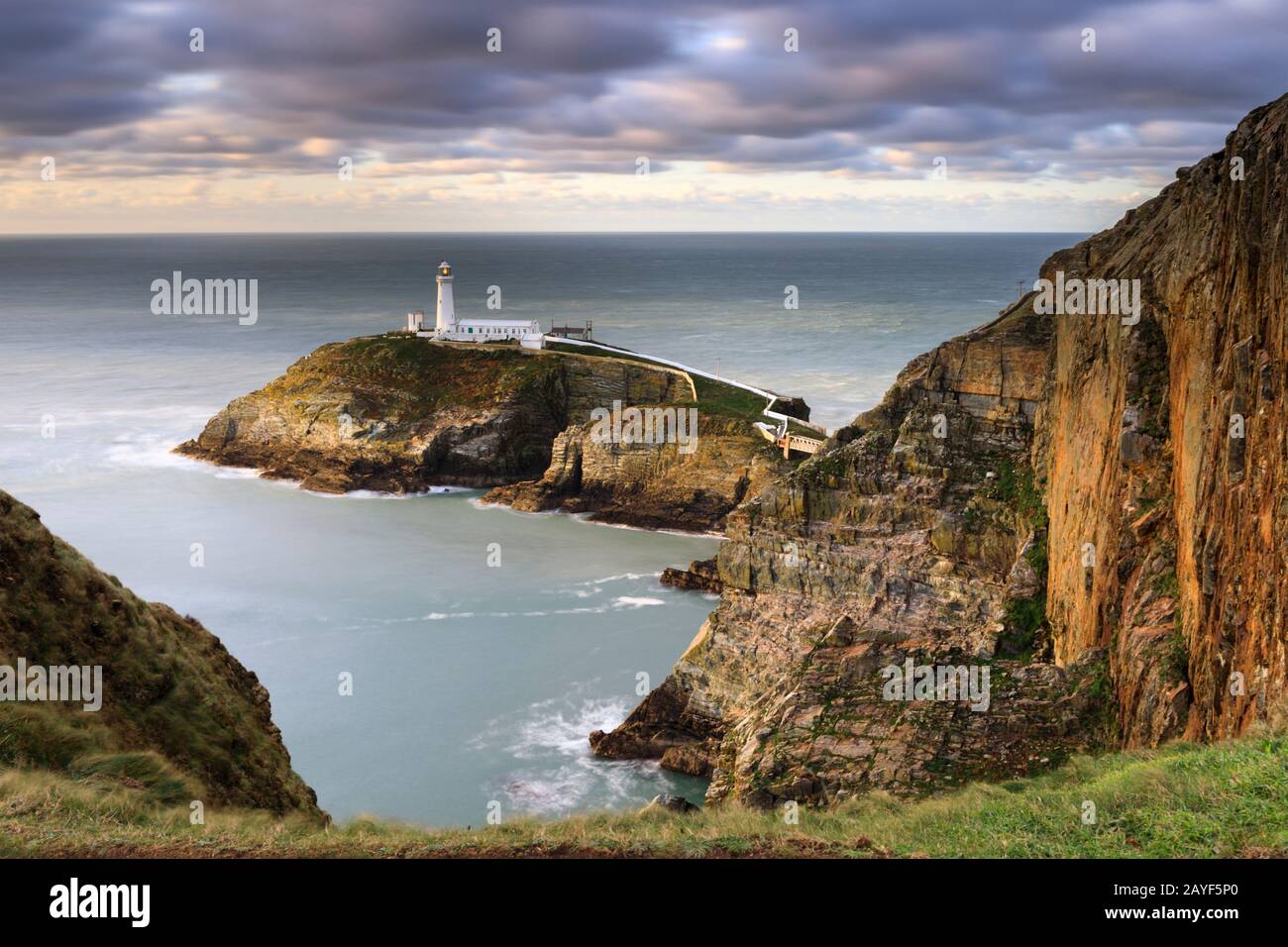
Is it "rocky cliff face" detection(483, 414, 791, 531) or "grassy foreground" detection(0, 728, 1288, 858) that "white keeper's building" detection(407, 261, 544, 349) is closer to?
"rocky cliff face" detection(483, 414, 791, 531)

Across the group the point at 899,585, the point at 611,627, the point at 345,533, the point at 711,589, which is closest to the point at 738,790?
the point at 899,585

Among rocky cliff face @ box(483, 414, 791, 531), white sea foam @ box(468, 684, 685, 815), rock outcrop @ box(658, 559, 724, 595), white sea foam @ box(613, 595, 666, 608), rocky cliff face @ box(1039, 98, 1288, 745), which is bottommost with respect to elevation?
white sea foam @ box(468, 684, 685, 815)

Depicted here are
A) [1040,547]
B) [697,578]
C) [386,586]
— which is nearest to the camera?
[1040,547]

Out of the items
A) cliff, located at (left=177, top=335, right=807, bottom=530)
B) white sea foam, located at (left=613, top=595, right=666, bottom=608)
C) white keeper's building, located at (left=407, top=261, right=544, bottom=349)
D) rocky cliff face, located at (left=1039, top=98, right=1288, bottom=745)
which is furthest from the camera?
white keeper's building, located at (left=407, top=261, right=544, bottom=349)

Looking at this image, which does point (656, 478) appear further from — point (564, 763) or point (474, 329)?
point (564, 763)

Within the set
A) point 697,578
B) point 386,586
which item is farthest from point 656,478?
point 386,586

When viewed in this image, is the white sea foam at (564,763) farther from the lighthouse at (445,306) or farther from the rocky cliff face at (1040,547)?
the lighthouse at (445,306)

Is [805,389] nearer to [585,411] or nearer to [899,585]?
[585,411]

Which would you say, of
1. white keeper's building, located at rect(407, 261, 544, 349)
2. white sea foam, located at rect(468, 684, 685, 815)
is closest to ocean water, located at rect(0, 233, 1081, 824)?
white sea foam, located at rect(468, 684, 685, 815)
